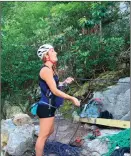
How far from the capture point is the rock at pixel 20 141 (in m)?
2.25

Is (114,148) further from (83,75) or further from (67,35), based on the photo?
(67,35)

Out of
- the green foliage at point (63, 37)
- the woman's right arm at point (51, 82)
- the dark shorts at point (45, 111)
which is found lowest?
the dark shorts at point (45, 111)

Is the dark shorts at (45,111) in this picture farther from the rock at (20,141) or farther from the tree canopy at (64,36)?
the tree canopy at (64,36)

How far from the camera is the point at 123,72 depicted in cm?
333

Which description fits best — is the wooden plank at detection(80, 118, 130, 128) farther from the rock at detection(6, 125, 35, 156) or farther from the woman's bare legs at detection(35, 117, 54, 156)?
the woman's bare legs at detection(35, 117, 54, 156)

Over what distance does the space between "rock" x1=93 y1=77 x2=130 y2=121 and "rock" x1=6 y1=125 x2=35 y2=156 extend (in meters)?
0.83

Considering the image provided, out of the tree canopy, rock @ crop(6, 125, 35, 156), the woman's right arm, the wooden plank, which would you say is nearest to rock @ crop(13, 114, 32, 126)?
rock @ crop(6, 125, 35, 156)

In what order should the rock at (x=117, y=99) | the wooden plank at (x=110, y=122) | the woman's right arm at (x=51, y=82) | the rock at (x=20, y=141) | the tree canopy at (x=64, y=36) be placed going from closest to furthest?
the woman's right arm at (x=51, y=82) → the rock at (x=20, y=141) → the wooden plank at (x=110, y=122) → the rock at (x=117, y=99) → the tree canopy at (x=64, y=36)

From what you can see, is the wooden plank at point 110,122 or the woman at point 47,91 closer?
the woman at point 47,91

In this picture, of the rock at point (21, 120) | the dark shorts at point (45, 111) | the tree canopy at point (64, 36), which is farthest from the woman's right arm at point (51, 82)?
the tree canopy at point (64, 36)

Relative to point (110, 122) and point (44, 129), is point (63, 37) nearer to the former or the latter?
point (110, 122)

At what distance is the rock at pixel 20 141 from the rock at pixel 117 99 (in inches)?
32.8

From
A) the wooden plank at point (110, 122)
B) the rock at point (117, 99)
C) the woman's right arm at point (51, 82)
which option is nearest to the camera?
the woman's right arm at point (51, 82)

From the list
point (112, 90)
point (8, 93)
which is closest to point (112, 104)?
point (112, 90)
